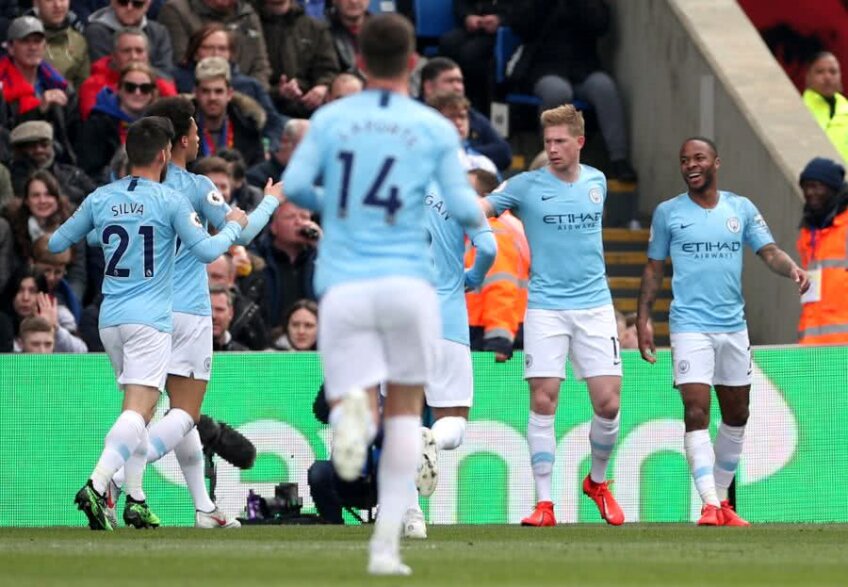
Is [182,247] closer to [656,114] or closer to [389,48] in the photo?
[389,48]

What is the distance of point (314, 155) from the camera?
30.4ft

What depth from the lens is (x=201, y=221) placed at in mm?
13328

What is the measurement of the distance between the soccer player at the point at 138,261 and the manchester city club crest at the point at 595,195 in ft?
8.33

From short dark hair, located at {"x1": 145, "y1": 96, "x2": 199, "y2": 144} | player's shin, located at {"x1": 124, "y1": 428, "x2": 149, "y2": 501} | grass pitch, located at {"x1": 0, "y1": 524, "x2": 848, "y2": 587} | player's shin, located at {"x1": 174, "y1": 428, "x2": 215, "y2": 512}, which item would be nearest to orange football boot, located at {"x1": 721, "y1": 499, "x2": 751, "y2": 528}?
grass pitch, located at {"x1": 0, "y1": 524, "x2": 848, "y2": 587}

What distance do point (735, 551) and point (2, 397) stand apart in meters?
6.04

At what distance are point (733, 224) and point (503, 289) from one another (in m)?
2.30

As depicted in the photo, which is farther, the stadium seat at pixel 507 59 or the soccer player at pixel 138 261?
the stadium seat at pixel 507 59

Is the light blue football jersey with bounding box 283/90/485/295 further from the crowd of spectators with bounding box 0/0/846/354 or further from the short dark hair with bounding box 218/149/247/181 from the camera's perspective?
the short dark hair with bounding box 218/149/247/181

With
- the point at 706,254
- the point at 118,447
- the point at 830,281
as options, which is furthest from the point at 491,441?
the point at 118,447

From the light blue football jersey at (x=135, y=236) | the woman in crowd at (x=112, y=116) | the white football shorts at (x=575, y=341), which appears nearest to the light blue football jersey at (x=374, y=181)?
the light blue football jersey at (x=135, y=236)

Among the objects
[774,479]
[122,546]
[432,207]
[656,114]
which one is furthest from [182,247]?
[656,114]

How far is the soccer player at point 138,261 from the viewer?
42.1ft

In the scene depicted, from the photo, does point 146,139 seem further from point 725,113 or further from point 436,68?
point 725,113

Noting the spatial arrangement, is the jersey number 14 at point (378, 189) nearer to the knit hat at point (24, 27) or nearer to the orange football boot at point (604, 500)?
the orange football boot at point (604, 500)
